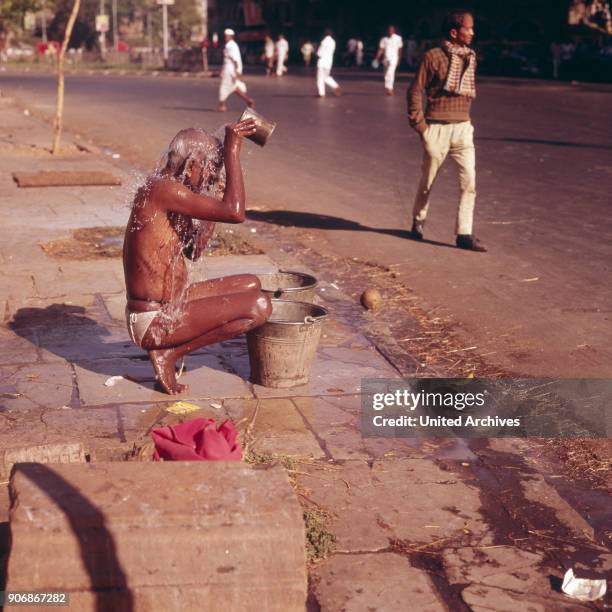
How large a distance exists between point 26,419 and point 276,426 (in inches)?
48.9

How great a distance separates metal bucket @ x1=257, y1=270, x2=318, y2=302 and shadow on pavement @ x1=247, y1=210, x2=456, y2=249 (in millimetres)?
3742

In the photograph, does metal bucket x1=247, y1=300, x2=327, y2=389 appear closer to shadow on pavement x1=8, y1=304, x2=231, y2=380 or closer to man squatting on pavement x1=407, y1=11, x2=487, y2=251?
shadow on pavement x1=8, y1=304, x2=231, y2=380

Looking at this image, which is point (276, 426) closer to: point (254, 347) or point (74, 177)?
point (254, 347)

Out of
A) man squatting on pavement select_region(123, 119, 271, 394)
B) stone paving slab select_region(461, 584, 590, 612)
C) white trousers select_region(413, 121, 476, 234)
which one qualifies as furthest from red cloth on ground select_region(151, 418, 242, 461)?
white trousers select_region(413, 121, 476, 234)

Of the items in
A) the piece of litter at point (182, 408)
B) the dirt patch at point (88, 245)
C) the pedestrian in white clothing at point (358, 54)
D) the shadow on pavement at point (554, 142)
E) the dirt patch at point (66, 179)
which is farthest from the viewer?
the pedestrian in white clothing at point (358, 54)

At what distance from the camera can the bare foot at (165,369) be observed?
5320 millimetres

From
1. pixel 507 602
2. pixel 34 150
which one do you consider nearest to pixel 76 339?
pixel 507 602

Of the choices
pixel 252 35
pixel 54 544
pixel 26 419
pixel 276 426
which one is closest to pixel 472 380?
pixel 276 426

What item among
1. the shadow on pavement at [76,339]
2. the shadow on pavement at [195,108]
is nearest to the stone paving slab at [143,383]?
the shadow on pavement at [76,339]

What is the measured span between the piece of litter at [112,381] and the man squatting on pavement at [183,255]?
1.04 ft

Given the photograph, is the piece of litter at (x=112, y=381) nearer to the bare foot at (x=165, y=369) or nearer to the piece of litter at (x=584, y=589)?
the bare foot at (x=165, y=369)

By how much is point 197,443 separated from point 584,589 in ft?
5.02

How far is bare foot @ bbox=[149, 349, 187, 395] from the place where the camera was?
532 cm

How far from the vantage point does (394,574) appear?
11.8ft
